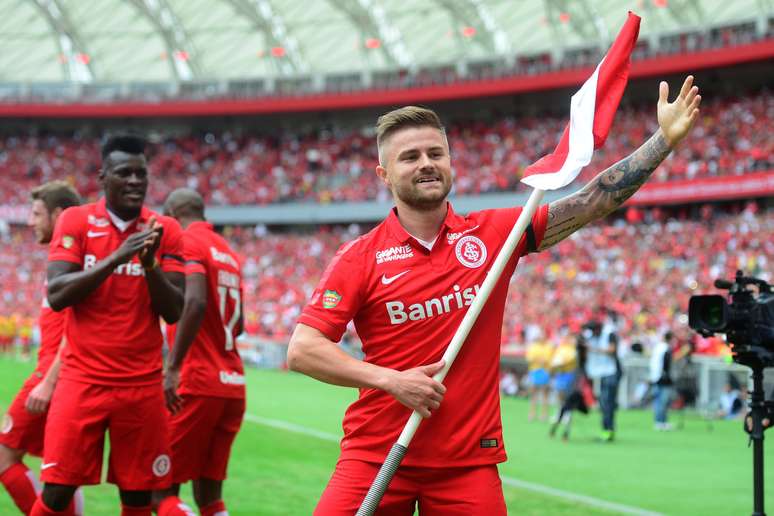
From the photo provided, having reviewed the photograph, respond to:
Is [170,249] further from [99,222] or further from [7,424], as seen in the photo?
[7,424]

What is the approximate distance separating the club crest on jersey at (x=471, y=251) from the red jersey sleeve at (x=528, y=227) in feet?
0.40

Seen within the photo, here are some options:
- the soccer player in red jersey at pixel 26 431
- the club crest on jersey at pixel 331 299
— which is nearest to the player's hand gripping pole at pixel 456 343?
the club crest on jersey at pixel 331 299

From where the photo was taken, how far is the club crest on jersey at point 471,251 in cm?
374

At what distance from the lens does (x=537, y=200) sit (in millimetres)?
3738

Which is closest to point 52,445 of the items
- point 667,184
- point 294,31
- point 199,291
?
point 199,291

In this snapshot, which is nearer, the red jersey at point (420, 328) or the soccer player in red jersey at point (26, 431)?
the red jersey at point (420, 328)

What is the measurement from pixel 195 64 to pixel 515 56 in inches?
674

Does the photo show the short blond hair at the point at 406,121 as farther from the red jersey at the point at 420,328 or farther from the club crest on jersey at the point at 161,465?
the club crest on jersey at the point at 161,465

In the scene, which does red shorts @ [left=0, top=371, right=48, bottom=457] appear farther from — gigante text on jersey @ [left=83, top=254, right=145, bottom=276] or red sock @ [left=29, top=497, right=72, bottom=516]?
gigante text on jersey @ [left=83, top=254, right=145, bottom=276]

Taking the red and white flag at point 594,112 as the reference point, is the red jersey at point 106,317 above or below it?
below

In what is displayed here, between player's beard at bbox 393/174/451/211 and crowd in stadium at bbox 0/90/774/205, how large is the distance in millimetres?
30334

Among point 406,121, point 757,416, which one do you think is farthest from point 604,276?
point 406,121

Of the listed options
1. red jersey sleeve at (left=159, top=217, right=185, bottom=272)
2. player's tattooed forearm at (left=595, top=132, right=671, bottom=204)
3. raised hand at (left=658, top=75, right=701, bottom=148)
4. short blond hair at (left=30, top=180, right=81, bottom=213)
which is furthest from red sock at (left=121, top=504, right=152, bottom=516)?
raised hand at (left=658, top=75, right=701, bottom=148)

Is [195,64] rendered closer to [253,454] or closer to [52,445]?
[253,454]
